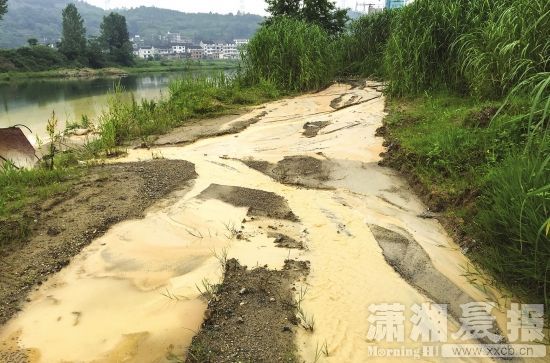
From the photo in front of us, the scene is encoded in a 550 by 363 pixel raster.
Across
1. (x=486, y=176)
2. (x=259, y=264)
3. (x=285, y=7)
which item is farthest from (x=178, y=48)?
(x=259, y=264)

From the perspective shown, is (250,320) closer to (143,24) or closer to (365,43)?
(365,43)

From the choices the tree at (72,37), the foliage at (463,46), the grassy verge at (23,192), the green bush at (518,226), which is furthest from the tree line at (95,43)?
the green bush at (518,226)

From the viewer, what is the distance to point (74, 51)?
46969 mm

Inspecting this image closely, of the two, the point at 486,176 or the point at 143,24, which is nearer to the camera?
the point at 486,176

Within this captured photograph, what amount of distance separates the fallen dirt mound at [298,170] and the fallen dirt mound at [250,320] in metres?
1.96

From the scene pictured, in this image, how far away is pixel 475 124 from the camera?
15.9 feet

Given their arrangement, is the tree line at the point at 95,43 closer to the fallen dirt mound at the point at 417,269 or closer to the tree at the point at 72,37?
the tree at the point at 72,37

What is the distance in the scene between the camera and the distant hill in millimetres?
125500

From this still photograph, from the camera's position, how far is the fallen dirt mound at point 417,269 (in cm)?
286

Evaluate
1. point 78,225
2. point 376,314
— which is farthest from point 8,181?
point 376,314

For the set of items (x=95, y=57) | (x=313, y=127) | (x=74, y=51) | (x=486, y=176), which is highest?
(x=74, y=51)

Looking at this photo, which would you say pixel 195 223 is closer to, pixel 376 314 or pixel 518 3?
pixel 376 314

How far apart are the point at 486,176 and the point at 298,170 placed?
7.35 feet

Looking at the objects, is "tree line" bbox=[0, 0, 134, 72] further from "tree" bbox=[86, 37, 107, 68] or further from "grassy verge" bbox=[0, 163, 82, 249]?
"grassy verge" bbox=[0, 163, 82, 249]
